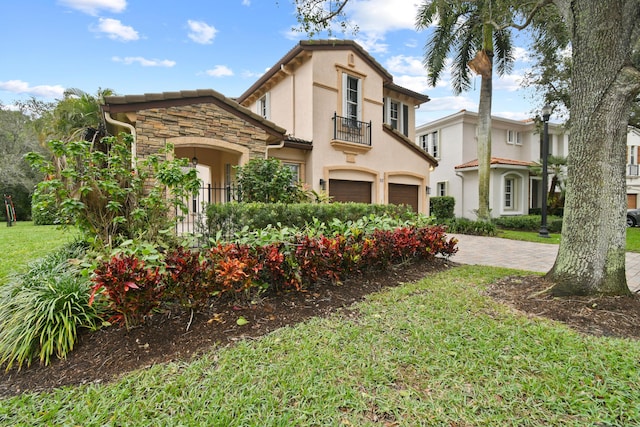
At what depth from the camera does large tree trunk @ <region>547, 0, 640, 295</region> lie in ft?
11.9

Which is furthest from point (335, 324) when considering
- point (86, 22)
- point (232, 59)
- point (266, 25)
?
point (86, 22)

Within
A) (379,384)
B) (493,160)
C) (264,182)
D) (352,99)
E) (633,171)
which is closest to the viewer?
(379,384)

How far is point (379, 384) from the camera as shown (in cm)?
223

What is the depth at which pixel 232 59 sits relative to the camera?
9.38 m

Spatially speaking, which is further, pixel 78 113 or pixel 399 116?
pixel 399 116

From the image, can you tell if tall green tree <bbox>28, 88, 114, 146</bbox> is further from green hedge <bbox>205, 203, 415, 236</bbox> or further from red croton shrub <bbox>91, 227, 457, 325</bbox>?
red croton shrub <bbox>91, 227, 457, 325</bbox>

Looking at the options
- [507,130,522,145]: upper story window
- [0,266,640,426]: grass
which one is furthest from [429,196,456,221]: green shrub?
[0,266,640,426]: grass

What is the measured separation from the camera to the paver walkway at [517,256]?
20.6ft

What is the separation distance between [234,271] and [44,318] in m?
1.71

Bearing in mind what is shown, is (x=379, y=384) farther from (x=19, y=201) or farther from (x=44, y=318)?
(x=19, y=201)

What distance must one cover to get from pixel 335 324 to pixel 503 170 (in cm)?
1759

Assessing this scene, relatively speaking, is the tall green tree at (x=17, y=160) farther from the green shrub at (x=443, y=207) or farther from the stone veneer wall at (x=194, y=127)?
the green shrub at (x=443, y=207)

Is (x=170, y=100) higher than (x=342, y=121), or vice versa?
(x=342, y=121)

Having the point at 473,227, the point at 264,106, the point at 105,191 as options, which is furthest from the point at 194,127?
the point at 473,227
